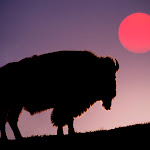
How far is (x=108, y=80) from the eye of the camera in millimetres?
9211

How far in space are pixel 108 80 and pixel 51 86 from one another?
219 centimetres

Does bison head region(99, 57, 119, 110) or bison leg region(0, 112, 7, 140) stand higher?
bison head region(99, 57, 119, 110)

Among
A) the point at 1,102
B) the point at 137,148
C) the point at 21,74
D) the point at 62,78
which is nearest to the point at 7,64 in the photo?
the point at 21,74

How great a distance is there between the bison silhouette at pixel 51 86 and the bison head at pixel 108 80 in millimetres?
326

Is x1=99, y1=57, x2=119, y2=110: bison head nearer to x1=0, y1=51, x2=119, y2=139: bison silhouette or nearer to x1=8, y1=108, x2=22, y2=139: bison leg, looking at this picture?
x1=0, y1=51, x2=119, y2=139: bison silhouette

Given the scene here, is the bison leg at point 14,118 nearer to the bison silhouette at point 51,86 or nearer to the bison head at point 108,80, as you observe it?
the bison silhouette at point 51,86

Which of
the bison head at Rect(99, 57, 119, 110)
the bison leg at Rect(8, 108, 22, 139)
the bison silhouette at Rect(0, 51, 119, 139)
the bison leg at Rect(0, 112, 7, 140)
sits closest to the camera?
the bison silhouette at Rect(0, 51, 119, 139)

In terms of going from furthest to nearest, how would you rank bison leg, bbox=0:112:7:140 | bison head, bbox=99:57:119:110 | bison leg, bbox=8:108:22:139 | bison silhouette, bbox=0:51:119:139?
1. bison head, bbox=99:57:119:110
2. bison leg, bbox=8:108:22:139
3. bison leg, bbox=0:112:7:140
4. bison silhouette, bbox=0:51:119:139

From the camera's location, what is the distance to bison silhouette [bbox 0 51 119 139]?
27.5 ft

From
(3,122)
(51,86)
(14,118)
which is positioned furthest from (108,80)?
(3,122)

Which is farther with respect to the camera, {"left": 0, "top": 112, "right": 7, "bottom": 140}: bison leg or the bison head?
the bison head

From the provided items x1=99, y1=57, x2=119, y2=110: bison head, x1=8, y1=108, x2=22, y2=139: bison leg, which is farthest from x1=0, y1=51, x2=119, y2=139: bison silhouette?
x1=99, y1=57, x2=119, y2=110: bison head

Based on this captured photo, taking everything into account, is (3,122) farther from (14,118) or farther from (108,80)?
(108,80)

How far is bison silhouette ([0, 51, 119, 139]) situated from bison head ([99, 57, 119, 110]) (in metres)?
0.33
